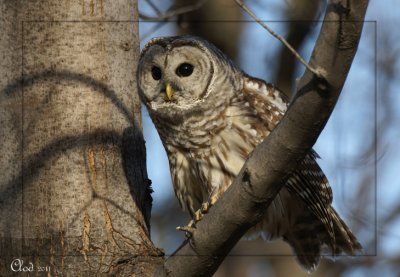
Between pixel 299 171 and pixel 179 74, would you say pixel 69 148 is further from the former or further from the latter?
pixel 299 171

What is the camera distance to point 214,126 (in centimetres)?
397

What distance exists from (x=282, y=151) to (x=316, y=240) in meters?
2.10

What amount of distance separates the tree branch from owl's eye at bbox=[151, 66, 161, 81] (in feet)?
4.65

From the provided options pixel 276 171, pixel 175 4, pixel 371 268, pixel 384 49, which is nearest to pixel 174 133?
pixel 276 171

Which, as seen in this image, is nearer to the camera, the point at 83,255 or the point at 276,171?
the point at 276,171

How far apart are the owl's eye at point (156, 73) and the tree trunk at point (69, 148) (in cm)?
49

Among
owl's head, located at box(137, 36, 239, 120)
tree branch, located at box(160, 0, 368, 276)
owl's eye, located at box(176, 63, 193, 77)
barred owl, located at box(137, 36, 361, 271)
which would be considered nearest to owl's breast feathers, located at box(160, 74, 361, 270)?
barred owl, located at box(137, 36, 361, 271)

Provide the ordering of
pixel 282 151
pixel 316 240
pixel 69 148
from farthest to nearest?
pixel 316 240 < pixel 69 148 < pixel 282 151

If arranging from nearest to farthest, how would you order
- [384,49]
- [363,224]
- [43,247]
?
[43,247], [363,224], [384,49]

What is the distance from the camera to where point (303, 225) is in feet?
14.6

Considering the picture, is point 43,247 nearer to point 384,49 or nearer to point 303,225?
point 303,225

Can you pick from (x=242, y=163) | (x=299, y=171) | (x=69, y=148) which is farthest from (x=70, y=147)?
(x=299, y=171)

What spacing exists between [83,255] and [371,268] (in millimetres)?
3682

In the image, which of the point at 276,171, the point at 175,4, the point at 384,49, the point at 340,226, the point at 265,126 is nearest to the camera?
the point at 276,171
